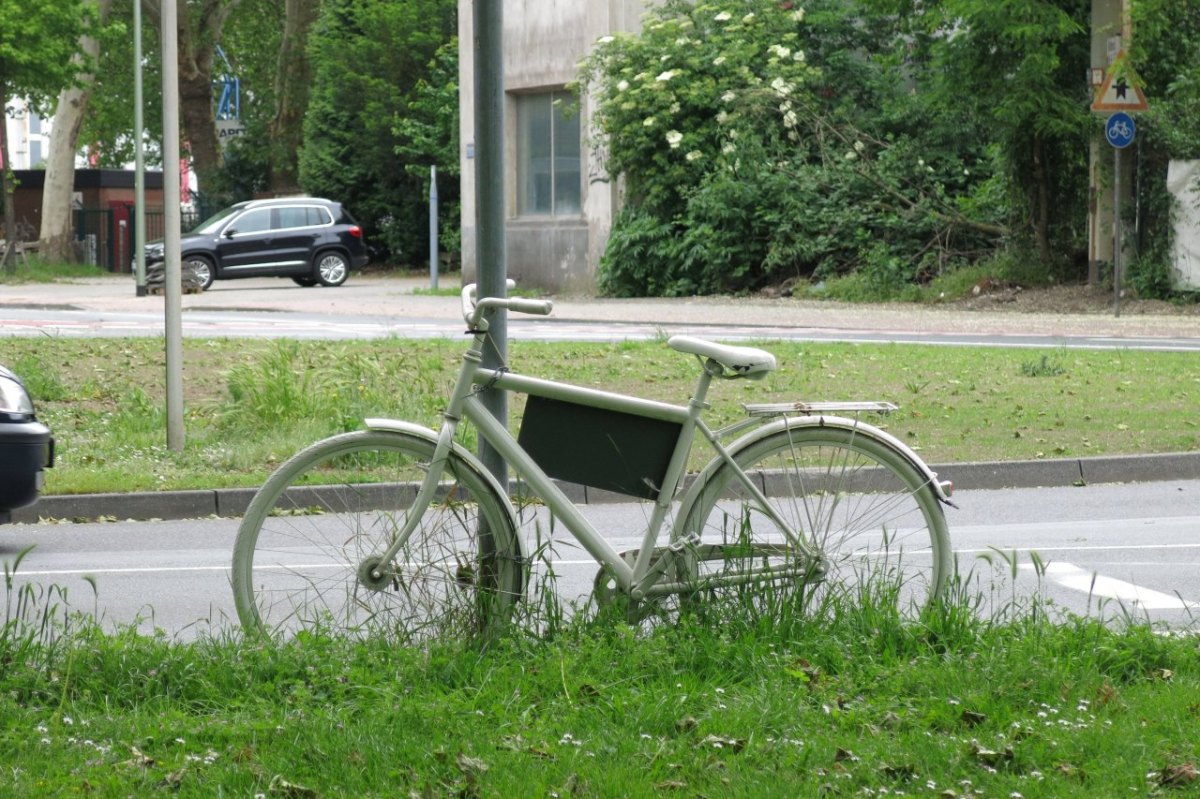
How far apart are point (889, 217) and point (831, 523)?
23.8 meters

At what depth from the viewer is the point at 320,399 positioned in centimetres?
1175

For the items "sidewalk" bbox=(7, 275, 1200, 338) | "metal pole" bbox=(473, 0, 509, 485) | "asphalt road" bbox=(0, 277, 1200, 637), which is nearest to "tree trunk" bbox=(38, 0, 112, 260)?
"sidewalk" bbox=(7, 275, 1200, 338)

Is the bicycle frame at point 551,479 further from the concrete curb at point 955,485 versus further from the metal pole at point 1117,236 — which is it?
the metal pole at point 1117,236

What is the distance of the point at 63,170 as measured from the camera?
145ft

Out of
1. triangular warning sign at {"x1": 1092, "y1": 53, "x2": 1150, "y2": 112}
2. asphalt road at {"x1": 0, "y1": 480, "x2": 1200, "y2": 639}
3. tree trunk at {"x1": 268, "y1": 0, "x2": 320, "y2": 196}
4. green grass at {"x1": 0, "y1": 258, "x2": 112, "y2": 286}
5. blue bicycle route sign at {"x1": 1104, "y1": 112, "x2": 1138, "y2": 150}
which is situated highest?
tree trunk at {"x1": 268, "y1": 0, "x2": 320, "y2": 196}

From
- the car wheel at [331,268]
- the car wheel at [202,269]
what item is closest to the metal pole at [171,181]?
the car wheel at [202,269]

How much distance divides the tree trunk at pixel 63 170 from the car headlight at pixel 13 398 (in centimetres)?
3739

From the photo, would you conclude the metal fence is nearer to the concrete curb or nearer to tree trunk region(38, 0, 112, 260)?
tree trunk region(38, 0, 112, 260)

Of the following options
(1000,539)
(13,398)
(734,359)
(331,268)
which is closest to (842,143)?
(331,268)

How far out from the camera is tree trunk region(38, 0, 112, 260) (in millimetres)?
43750

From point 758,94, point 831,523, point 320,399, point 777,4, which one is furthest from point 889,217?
point 831,523

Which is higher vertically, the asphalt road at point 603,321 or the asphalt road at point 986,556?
the asphalt road at point 603,321

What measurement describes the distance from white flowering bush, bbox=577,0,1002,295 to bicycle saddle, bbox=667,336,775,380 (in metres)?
23.2

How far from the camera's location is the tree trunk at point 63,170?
144 ft
